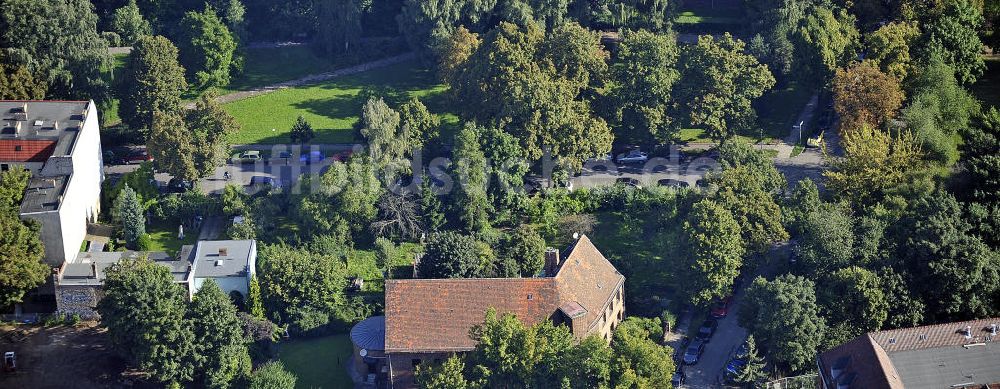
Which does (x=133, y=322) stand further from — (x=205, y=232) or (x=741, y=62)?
(x=741, y=62)

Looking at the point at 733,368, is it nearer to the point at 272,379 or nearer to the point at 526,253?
the point at 526,253

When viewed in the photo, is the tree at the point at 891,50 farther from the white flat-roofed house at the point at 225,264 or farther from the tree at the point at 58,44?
the tree at the point at 58,44

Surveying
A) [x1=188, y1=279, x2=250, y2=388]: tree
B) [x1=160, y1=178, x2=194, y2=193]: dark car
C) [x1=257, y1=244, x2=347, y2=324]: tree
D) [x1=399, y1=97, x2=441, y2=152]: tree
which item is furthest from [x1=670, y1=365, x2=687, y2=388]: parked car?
[x1=160, y1=178, x2=194, y2=193]: dark car

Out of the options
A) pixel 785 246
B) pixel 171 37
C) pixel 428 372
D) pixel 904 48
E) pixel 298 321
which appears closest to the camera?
pixel 428 372

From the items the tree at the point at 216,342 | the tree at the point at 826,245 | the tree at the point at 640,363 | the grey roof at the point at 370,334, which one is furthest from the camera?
the tree at the point at 826,245

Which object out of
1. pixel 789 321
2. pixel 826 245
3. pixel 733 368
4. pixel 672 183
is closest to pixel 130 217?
pixel 672 183

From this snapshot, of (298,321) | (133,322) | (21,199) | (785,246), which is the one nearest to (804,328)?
(785,246)

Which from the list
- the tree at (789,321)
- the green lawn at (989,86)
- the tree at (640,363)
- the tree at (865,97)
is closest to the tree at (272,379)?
the tree at (640,363)
